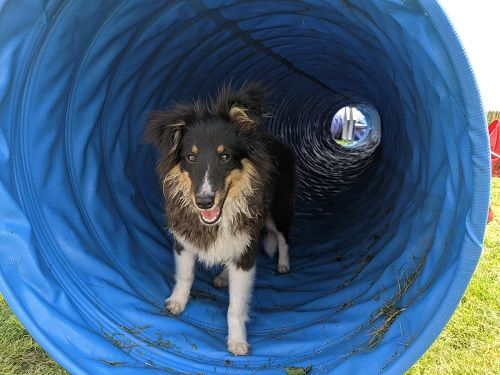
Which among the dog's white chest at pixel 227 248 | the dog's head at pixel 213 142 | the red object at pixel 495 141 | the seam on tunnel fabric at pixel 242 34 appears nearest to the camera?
the dog's head at pixel 213 142

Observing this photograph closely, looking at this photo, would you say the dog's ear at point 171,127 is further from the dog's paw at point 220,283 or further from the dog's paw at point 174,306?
the dog's paw at point 220,283

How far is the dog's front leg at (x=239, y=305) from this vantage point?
3.49 meters

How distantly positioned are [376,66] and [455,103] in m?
2.94

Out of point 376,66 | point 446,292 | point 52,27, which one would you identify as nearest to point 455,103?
point 446,292

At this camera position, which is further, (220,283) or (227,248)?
(220,283)

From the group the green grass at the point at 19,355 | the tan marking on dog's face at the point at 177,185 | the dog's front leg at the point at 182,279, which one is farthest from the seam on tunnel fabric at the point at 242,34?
the green grass at the point at 19,355

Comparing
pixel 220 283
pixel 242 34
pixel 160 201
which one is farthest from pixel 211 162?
pixel 242 34

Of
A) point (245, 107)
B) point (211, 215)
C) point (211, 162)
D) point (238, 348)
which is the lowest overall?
point (238, 348)

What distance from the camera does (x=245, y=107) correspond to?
11.2ft

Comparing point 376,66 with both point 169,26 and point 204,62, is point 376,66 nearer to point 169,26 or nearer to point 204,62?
point 204,62

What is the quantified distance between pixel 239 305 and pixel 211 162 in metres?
1.07

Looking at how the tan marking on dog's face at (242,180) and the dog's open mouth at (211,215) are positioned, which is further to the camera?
the tan marking on dog's face at (242,180)

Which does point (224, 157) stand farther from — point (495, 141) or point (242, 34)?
point (495, 141)

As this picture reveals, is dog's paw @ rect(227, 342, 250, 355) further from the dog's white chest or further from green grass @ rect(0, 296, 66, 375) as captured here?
green grass @ rect(0, 296, 66, 375)
